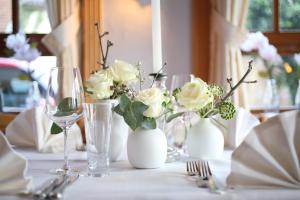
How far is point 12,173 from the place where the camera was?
3.30ft

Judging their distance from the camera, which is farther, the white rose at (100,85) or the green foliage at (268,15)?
the green foliage at (268,15)

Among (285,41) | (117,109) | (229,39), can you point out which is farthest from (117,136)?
(285,41)

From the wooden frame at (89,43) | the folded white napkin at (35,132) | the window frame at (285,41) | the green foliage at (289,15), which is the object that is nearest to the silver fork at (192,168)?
the folded white napkin at (35,132)

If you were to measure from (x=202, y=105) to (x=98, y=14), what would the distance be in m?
1.89

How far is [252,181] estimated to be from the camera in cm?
101

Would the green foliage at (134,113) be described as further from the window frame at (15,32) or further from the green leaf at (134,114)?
the window frame at (15,32)

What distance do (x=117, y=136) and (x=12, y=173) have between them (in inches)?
15.9

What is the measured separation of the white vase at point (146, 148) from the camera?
1229 millimetres

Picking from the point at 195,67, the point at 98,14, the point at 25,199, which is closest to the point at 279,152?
the point at 25,199

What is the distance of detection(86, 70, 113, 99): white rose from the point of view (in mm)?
1253

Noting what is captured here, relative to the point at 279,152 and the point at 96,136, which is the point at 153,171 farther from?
the point at 279,152

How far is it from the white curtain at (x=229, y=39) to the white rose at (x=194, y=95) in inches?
65.7

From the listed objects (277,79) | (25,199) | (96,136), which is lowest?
(25,199)

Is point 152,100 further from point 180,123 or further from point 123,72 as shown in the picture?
point 180,123
